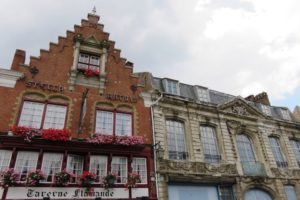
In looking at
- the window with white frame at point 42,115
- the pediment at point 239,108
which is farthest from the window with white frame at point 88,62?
the pediment at point 239,108

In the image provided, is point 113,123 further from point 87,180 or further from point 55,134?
point 87,180

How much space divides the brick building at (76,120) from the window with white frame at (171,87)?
254 centimetres

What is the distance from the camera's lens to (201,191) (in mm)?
12523

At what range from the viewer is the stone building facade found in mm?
12477

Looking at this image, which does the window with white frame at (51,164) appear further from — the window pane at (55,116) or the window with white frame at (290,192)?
the window with white frame at (290,192)

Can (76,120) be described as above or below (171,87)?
below

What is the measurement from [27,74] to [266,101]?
767 inches

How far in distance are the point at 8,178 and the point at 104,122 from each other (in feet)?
15.8

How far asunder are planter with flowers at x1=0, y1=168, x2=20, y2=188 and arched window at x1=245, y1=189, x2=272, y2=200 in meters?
12.4

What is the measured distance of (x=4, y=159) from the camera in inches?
370

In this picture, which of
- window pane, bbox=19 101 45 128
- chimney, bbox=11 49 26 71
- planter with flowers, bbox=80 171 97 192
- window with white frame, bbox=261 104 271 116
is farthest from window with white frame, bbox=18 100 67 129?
window with white frame, bbox=261 104 271 116

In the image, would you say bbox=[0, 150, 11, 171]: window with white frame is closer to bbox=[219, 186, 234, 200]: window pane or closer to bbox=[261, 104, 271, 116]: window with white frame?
bbox=[219, 186, 234, 200]: window pane

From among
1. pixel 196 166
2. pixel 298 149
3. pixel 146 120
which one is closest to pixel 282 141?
pixel 298 149

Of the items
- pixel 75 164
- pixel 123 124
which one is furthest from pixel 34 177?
pixel 123 124
